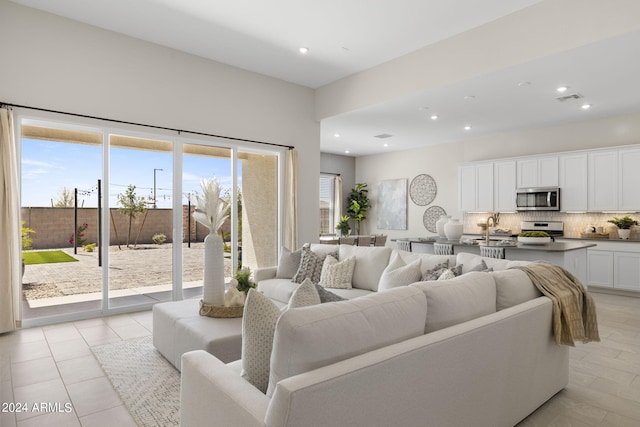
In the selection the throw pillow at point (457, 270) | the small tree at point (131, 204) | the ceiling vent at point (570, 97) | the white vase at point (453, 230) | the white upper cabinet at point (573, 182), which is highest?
the ceiling vent at point (570, 97)

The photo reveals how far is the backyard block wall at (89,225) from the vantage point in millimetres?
4344

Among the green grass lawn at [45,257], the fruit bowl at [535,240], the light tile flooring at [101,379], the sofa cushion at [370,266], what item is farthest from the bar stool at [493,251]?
the green grass lawn at [45,257]

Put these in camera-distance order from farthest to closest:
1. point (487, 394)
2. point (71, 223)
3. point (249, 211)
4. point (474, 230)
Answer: point (474, 230) < point (249, 211) < point (71, 223) < point (487, 394)

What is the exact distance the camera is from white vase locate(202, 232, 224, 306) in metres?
3.20

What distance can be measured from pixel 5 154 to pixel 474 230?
826 centimetres

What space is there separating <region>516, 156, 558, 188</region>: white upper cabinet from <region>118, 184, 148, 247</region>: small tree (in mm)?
6918

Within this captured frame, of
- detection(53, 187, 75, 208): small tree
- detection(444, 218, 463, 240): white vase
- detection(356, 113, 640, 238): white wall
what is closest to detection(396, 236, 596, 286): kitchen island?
detection(444, 218, 463, 240): white vase

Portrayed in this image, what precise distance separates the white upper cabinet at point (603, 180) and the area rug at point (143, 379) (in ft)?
23.5

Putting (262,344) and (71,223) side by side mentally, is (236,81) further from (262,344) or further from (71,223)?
(262,344)

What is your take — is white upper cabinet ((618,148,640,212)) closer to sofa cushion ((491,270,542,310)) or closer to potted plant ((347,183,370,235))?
sofa cushion ((491,270,542,310))

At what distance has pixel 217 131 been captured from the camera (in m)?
5.57

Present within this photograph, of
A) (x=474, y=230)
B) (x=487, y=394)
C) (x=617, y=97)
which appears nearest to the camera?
(x=487, y=394)

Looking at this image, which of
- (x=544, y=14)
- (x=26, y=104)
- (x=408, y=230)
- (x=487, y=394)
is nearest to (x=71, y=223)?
(x=26, y=104)

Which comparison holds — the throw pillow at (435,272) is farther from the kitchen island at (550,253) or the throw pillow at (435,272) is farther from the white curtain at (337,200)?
the white curtain at (337,200)
